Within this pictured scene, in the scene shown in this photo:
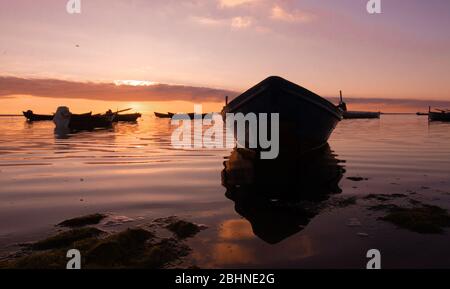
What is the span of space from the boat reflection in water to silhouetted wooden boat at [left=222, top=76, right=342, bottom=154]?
34.5 inches

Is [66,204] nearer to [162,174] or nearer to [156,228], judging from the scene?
[156,228]

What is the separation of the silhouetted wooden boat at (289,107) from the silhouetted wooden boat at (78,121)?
32481mm

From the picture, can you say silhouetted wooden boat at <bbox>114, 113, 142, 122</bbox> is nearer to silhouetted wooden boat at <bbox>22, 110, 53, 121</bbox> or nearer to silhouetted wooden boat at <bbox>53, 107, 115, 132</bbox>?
silhouetted wooden boat at <bbox>22, 110, 53, 121</bbox>

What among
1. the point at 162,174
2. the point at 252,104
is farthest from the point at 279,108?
the point at 162,174

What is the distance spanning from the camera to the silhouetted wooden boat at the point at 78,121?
40.8 m

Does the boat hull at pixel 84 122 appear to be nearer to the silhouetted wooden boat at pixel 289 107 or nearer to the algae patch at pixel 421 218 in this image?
the silhouetted wooden boat at pixel 289 107

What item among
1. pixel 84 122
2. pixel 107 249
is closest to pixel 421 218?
pixel 107 249

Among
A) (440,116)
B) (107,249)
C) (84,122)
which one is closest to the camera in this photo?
(107,249)

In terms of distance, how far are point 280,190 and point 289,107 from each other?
4.87 metres

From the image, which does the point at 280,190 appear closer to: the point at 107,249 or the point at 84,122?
the point at 107,249

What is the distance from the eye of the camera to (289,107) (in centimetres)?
1198

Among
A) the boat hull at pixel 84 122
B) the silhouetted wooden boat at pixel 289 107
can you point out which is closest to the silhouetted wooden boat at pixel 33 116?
the boat hull at pixel 84 122
